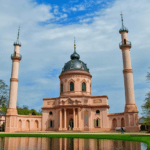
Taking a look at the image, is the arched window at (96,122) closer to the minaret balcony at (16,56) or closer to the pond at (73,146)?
Answer: the minaret balcony at (16,56)

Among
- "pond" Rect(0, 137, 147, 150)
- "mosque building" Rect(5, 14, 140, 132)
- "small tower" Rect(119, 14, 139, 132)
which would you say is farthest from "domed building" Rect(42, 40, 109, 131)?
"pond" Rect(0, 137, 147, 150)

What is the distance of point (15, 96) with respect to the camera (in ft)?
148

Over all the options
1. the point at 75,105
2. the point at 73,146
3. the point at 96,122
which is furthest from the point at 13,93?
the point at 73,146

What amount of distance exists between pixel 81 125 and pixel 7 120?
1744 cm

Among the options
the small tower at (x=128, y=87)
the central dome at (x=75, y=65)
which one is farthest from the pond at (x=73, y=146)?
the central dome at (x=75, y=65)

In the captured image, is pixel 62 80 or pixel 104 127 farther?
pixel 62 80

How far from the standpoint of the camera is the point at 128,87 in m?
39.5

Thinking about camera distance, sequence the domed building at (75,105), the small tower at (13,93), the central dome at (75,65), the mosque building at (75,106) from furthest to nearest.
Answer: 1. the central dome at (75,65)
2. the domed building at (75,105)
3. the small tower at (13,93)
4. the mosque building at (75,106)

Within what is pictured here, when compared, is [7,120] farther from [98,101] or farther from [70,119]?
[98,101]

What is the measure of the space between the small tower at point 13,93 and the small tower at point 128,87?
25439 millimetres

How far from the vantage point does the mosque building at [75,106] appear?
42000 mm

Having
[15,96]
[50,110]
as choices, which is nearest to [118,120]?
[50,110]

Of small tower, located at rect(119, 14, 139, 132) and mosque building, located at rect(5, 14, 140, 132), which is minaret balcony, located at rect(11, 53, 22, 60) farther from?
small tower, located at rect(119, 14, 139, 132)

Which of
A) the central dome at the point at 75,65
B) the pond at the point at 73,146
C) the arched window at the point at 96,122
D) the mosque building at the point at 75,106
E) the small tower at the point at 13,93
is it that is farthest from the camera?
the central dome at the point at 75,65
